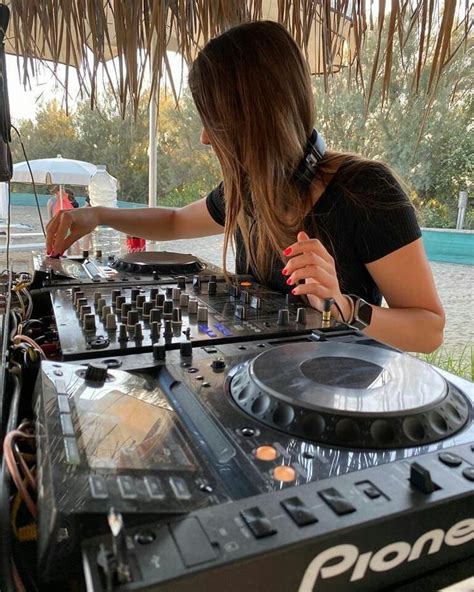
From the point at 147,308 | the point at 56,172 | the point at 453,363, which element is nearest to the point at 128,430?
the point at 147,308

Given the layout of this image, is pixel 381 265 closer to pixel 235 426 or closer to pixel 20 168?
pixel 235 426

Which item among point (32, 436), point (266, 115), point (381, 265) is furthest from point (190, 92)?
point (32, 436)

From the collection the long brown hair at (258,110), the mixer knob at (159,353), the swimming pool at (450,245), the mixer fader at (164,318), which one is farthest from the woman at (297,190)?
the swimming pool at (450,245)

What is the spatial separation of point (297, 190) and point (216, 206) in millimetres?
537

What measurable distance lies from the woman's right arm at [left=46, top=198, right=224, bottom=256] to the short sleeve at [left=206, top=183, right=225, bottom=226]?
31mm

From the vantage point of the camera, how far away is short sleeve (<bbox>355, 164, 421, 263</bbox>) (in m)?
0.99

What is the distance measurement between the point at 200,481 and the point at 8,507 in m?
0.14

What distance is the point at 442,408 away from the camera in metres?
0.41

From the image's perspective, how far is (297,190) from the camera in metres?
1.08

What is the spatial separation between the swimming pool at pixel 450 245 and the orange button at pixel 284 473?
16.1 ft

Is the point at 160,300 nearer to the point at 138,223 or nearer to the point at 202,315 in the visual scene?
the point at 202,315

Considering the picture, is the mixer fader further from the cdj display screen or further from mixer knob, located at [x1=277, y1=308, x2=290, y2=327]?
the cdj display screen

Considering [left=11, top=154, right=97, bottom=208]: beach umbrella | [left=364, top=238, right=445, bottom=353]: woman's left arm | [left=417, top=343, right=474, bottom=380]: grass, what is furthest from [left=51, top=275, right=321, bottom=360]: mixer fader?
[left=11, top=154, right=97, bottom=208]: beach umbrella

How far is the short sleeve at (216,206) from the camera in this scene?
156cm
